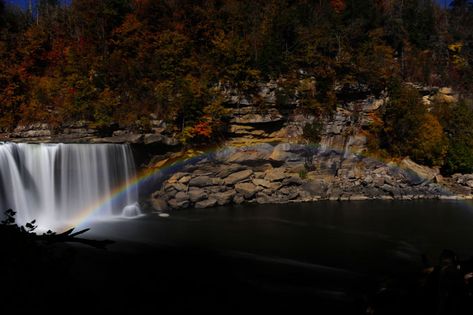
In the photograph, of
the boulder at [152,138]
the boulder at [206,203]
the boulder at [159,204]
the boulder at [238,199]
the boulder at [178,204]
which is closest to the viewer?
the boulder at [159,204]

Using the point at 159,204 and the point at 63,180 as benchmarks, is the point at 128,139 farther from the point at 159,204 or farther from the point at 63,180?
the point at 63,180

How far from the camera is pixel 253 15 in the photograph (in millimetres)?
40250

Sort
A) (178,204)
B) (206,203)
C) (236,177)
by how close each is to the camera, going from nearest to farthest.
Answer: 1. (178,204)
2. (206,203)
3. (236,177)

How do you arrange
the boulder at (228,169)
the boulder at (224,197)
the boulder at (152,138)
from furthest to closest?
the boulder at (228,169) < the boulder at (152,138) < the boulder at (224,197)

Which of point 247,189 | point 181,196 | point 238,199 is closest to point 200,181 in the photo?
point 181,196

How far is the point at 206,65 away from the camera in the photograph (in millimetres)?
35188

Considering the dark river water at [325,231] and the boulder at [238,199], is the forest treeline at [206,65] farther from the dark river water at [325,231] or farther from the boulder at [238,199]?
the dark river water at [325,231]

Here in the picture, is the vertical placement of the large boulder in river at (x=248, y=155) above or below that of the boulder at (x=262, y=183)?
above

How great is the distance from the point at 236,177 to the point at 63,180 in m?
11.8

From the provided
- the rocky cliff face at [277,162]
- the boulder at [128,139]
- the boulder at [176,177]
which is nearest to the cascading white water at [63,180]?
the boulder at [128,139]

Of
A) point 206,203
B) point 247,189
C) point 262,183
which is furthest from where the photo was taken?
point 262,183

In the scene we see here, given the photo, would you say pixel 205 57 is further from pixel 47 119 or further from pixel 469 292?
pixel 469 292

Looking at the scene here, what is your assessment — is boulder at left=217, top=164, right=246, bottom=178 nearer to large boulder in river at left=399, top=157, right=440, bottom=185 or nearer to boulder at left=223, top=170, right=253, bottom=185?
boulder at left=223, top=170, right=253, bottom=185

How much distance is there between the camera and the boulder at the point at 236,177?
102 ft
